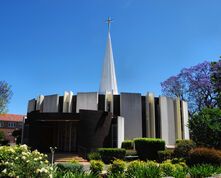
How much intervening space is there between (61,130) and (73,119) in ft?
14.3

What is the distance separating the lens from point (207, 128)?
23562 mm

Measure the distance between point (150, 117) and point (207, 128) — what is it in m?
10.8

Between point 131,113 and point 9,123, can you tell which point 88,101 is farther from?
point 9,123

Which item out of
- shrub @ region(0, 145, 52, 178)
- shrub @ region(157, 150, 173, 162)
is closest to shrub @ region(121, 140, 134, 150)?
shrub @ region(157, 150, 173, 162)

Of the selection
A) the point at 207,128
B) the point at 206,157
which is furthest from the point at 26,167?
the point at 207,128

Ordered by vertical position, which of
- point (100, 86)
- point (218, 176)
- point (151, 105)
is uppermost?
point (100, 86)

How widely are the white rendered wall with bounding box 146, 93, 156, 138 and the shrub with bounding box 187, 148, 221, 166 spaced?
15.0 metres

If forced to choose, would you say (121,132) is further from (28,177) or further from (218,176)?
(28,177)

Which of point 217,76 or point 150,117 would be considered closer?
point 150,117

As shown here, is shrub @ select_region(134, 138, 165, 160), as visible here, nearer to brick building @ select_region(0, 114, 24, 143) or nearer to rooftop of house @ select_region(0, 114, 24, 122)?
brick building @ select_region(0, 114, 24, 143)

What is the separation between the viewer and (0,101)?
4144 cm

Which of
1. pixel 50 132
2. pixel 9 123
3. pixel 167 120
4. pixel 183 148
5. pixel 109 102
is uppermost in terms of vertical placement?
pixel 109 102

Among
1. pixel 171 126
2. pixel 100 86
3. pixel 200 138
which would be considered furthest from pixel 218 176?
pixel 100 86

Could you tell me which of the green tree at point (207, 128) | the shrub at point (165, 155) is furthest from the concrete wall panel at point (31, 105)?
the green tree at point (207, 128)
